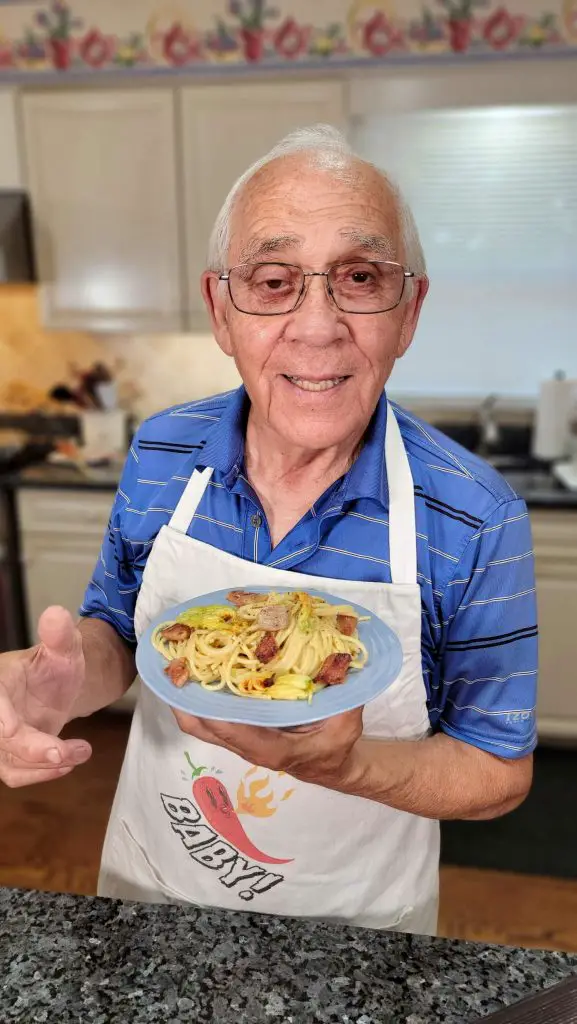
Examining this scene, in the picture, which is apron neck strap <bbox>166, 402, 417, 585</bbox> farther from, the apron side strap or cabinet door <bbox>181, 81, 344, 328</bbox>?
cabinet door <bbox>181, 81, 344, 328</bbox>

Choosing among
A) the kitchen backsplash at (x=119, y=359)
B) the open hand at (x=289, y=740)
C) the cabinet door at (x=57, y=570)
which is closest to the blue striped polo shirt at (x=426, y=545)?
the open hand at (x=289, y=740)

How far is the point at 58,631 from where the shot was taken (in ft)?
3.05

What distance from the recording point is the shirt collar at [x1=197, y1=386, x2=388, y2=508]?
1188 millimetres

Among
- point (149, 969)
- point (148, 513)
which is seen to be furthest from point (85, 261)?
point (149, 969)

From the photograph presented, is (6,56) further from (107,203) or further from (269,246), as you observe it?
(269,246)

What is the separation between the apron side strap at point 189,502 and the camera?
4.19 ft

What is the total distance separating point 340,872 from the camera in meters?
1.22

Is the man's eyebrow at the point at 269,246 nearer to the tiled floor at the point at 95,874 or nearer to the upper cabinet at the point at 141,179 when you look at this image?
the tiled floor at the point at 95,874

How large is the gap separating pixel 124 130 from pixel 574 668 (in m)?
2.64

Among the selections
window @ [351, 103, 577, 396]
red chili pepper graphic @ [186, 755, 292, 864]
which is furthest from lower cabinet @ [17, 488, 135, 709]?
red chili pepper graphic @ [186, 755, 292, 864]

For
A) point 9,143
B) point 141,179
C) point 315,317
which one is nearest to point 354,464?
point 315,317

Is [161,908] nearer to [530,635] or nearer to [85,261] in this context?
[530,635]

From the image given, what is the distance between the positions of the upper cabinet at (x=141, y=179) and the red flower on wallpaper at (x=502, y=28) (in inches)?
21.6

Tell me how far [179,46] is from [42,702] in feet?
9.55
